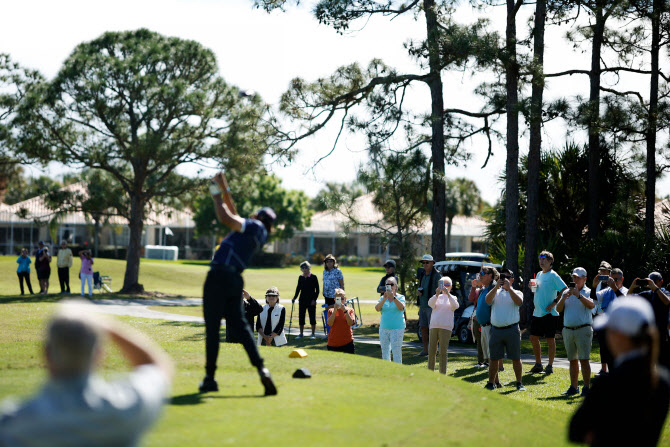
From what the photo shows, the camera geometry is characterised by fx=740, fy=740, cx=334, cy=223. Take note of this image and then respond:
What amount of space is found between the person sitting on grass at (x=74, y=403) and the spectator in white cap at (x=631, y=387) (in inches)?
101

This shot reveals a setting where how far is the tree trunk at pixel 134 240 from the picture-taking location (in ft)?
111

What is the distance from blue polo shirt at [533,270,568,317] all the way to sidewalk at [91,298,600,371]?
2.62 metres

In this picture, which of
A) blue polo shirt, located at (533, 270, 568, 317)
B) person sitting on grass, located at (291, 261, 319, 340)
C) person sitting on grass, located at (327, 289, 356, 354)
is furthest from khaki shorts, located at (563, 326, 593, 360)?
person sitting on grass, located at (291, 261, 319, 340)

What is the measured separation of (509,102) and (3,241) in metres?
62.3

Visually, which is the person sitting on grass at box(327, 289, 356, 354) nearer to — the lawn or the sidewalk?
the lawn

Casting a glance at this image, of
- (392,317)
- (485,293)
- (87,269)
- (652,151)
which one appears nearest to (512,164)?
(652,151)

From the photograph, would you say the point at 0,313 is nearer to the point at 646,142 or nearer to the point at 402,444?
the point at 402,444

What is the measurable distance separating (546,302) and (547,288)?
9.9 inches

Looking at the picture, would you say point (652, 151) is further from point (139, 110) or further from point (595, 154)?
point (139, 110)

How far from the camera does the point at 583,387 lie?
1165cm

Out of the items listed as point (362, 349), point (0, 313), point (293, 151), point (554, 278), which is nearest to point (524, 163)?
point (293, 151)

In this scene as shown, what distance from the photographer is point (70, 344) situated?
10.1 ft

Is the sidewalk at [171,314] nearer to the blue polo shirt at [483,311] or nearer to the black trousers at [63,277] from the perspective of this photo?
the black trousers at [63,277]

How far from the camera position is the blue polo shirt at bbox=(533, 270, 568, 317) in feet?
41.1
